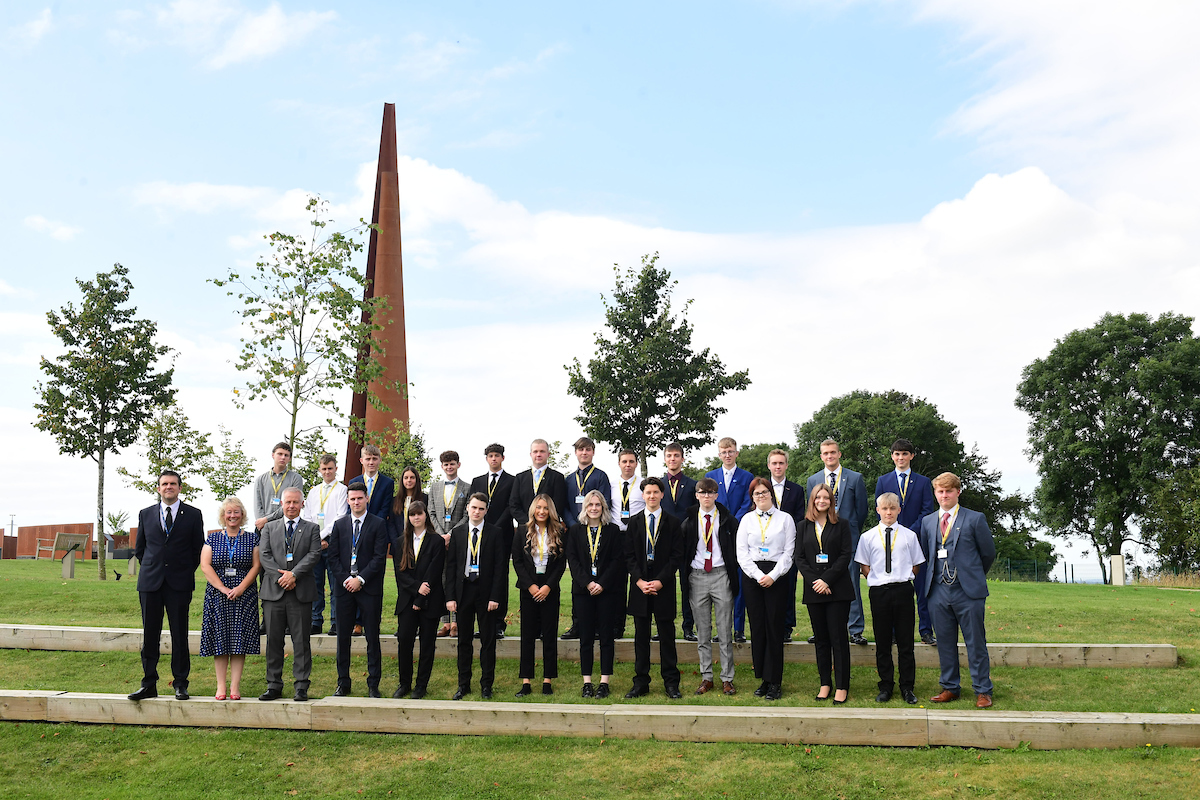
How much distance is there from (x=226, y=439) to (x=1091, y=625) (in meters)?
23.7

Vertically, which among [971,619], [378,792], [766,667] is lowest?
[378,792]

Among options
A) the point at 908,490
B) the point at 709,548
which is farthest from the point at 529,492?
the point at 908,490

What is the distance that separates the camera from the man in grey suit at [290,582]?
845 cm

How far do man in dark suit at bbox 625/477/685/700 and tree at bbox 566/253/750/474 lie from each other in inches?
765

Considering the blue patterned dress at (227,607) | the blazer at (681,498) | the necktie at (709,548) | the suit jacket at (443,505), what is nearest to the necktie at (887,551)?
the necktie at (709,548)

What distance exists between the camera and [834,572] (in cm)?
804

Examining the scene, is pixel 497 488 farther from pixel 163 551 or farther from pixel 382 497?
pixel 163 551

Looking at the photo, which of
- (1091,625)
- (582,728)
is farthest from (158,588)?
(1091,625)

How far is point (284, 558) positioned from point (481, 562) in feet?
6.18

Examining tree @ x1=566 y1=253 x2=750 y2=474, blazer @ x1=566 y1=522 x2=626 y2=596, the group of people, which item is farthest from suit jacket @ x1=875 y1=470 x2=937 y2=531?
tree @ x1=566 y1=253 x2=750 y2=474

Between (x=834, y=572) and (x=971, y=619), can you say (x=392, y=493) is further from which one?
(x=971, y=619)

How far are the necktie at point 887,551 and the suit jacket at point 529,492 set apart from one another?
3311 mm

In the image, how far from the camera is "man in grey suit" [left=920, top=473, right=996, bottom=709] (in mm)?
7914

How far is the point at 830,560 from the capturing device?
320 inches
